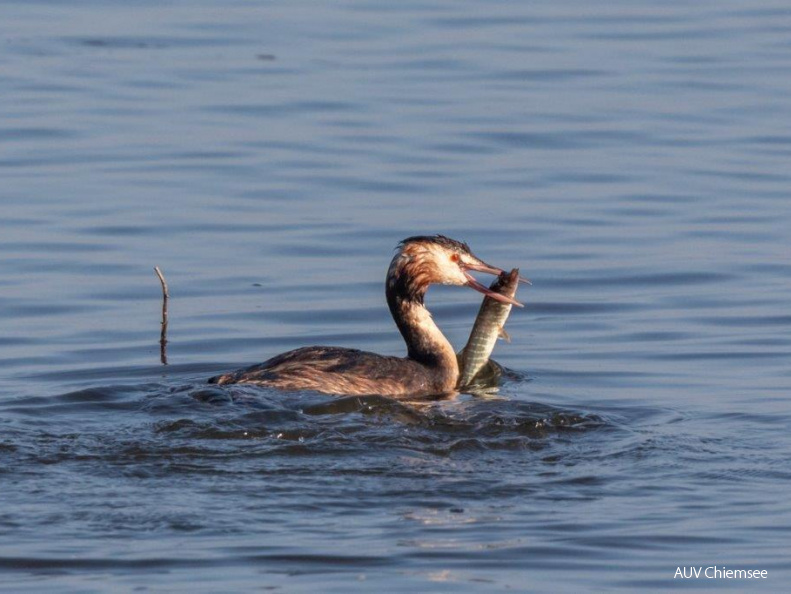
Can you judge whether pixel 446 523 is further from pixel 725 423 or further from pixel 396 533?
pixel 725 423

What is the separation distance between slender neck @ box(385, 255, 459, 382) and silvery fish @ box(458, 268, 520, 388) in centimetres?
10

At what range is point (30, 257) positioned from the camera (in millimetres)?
15094

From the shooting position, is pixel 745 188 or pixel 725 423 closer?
pixel 725 423

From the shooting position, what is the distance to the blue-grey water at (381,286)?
845 centimetres

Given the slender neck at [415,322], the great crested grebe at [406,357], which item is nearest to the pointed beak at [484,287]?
the great crested grebe at [406,357]

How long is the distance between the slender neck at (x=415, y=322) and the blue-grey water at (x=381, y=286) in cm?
65

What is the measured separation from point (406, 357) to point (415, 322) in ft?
0.85

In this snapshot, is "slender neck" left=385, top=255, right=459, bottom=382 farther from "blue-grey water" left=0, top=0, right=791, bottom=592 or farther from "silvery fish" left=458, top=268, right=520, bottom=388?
"blue-grey water" left=0, top=0, right=791, bottom=592

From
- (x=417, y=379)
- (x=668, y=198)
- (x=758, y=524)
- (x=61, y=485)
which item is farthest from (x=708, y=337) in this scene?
(x=61, y=485)

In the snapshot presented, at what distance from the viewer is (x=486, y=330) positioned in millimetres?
12719

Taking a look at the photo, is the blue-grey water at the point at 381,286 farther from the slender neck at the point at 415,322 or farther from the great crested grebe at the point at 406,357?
the slender neck at the point at 415,322

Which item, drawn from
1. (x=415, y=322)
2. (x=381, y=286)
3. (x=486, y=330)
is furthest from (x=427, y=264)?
(x=381, y=286)

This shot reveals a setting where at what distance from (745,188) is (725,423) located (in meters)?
6.76

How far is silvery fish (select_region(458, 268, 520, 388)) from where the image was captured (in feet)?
41.5
